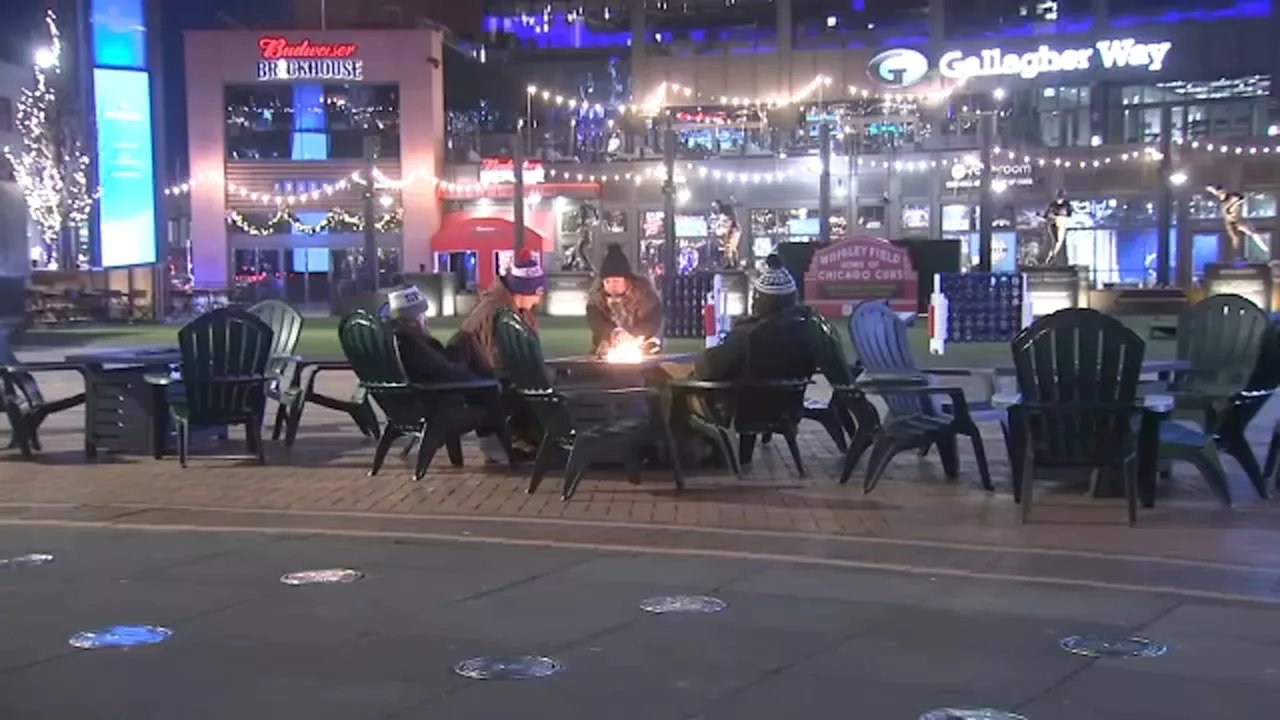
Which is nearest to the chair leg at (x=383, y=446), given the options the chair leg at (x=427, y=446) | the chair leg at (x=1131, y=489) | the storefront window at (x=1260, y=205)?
the chair leg at (x=427, y=446)

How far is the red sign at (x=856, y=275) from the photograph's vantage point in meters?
23.9

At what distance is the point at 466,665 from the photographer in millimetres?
4949

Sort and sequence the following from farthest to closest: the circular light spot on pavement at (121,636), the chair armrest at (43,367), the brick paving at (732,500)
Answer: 1. the chair armrest at (43,367)
2. the brick paving at (732,500)
3. the circular light spot on pavement at (121,636)

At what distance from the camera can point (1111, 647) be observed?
508 centimetres

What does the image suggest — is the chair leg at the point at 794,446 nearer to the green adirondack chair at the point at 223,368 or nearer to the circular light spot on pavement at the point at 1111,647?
the green adirondack chair at the point at 223,368

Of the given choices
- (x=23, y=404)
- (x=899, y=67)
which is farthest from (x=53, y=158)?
(x=23, y=404)

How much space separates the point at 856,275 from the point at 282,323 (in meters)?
13.9

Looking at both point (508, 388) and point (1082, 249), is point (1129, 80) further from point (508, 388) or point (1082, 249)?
point (508, 388)

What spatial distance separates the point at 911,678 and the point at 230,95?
41.1 meters

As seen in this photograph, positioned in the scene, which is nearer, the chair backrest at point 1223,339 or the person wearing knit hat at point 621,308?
the chair backrest at point 1223,339

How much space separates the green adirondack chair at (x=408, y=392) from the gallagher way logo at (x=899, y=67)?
34062mm

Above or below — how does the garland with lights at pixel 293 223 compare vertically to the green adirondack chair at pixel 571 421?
above

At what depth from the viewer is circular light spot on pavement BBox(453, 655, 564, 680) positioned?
482 centimetres

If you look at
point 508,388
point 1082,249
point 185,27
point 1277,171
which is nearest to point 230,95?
point 185,27
